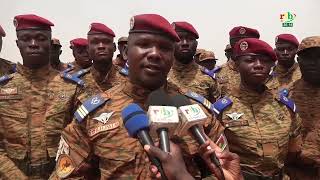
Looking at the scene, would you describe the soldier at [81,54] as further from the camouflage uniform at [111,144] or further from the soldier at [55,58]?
the camouflage uniform at [111,144]

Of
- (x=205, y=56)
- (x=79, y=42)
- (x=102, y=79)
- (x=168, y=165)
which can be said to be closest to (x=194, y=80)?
(x=102, y=79)

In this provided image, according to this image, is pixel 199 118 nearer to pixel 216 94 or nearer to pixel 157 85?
pixel 157 85

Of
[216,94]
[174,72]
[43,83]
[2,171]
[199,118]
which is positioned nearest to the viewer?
[199,118]

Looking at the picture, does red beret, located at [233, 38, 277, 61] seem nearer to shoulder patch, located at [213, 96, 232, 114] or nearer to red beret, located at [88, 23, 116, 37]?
shoulder patch, located at [213, 96, 232, 114]

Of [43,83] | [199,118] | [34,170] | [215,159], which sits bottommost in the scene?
[34,170]

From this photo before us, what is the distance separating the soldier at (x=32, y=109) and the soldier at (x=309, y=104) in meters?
2.04

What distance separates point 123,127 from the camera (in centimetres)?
185

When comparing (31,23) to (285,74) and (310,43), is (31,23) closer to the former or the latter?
(310,43)

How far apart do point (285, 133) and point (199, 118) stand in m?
1.87

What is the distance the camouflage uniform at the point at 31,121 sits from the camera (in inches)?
121

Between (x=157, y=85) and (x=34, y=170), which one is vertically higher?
(x=157, y=85)

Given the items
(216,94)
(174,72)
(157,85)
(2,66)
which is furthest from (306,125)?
(2,66)

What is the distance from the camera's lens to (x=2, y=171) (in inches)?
111

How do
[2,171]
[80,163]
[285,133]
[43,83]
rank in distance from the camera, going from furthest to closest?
[43,83], [285,133], [2,171], [80,163]
